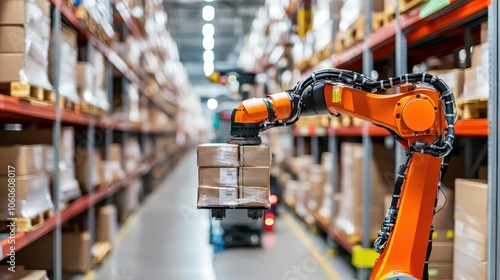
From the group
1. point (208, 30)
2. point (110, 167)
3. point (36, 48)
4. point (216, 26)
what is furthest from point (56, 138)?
point (208, 30)

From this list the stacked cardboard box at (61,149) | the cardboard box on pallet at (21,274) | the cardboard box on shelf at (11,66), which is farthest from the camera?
the stacked cardboard box at (61,149)

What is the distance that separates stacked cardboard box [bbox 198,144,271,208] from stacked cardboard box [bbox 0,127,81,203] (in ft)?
6.44

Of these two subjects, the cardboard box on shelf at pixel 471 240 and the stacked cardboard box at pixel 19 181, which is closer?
the cardboard box on shelf at pixel 471 240

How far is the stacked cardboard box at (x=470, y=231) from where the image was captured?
2.84 metres

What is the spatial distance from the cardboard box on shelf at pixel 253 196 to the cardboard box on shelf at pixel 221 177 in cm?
6

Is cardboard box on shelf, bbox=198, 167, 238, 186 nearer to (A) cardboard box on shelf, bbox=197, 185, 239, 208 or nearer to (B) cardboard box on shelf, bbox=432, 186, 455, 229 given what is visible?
(A) cardboard box on shelf, bbox=197, 185, 239, 208

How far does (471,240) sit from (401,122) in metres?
1.00

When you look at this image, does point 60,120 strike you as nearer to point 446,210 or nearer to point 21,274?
point 21,274

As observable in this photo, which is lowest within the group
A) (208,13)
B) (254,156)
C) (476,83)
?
(254,156)

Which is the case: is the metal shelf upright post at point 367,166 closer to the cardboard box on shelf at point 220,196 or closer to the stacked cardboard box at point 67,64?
the cardboard box on shelf at point 220,196

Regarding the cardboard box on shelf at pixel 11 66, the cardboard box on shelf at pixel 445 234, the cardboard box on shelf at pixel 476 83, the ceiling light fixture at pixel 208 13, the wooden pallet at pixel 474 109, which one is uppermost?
the ceiling light fixture at pixel 208 13

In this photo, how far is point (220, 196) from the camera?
93.8 inches

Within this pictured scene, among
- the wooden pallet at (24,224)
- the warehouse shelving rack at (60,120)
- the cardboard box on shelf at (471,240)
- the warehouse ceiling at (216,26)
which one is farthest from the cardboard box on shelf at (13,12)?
the warehouse ceiling at (216,26)

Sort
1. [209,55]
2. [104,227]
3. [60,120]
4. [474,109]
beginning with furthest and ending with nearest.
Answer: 1. [209,55]
2. [104,227]
3. [60,120]
4. [474,109]
